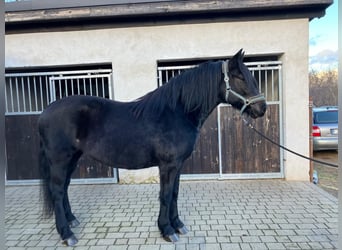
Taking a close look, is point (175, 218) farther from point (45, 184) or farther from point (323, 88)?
point (323, 88)

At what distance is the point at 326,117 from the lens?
774cm

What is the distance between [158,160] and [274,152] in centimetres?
293

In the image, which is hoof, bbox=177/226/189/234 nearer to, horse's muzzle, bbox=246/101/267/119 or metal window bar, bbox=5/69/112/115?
horse's muzzle, bbox=246/101/267/119

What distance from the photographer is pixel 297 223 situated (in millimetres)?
2957

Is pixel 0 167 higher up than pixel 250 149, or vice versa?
pixel 0 167

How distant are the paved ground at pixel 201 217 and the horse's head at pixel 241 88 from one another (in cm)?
135

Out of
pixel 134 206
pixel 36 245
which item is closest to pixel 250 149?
pixel 134 206

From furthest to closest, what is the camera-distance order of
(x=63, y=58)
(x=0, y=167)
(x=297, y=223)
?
(x=63, y=58) → (x=297, y=223) → (x=0, y=167)

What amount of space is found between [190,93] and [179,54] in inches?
82.9

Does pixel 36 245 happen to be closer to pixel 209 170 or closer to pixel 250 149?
pixel 209 170

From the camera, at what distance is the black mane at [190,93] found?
8.62ft

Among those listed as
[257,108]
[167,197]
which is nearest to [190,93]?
[257,108]

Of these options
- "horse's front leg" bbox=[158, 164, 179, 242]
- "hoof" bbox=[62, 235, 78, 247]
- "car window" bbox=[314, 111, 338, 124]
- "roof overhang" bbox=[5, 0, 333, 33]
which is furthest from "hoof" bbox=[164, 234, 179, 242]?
"car window" bbox=[314, 111, 338, 124]

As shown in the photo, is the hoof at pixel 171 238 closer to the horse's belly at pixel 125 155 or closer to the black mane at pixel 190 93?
the horse's belly at pixel 125 155
